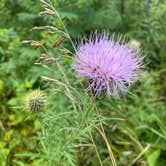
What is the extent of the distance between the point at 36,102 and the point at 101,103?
805 mm

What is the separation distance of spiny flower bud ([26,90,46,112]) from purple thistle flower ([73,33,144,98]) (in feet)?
0.88

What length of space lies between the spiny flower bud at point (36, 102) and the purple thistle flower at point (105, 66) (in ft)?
0.88

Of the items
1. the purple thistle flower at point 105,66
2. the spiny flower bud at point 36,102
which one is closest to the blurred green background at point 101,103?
the spiny flower bud at point 36,102

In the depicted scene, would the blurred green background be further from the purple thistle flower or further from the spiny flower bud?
the purple thistle flower

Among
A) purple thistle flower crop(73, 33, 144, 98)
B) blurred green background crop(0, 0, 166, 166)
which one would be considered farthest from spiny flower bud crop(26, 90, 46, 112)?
blurred green background crop(0, 0, 166, 166)

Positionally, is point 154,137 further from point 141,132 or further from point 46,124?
point 46,124

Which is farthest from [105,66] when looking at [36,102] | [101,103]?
[101,103]

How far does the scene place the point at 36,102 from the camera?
68.2 inches

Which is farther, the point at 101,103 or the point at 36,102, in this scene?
the point at 101,103

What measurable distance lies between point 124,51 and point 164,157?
129cm

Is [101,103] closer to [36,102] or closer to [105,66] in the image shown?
[36,102]

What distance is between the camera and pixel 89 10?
10.2ft

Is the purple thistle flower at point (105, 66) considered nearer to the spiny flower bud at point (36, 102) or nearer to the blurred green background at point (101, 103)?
the spiny flower bud at point (36, 102)

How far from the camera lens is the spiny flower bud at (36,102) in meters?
1.72
